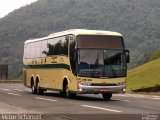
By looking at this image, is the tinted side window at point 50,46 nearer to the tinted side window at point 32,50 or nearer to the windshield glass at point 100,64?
the tinted side window at point 32,50

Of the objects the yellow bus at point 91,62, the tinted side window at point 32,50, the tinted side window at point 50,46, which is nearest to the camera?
the yellow bus at point 91,62

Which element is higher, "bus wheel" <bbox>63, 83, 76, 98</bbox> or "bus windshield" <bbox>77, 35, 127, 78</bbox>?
"bus windshield" <bbox>77, 35, 127, 78</bbox>

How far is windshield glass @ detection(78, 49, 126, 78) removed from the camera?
26.1m

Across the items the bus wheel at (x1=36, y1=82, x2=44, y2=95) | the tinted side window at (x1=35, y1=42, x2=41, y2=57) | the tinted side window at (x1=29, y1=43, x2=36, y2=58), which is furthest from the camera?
the tinted side window at (x1=29, y1=43, x2=36, y2=58)

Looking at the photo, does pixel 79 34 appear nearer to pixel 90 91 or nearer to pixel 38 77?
pixel 90 91

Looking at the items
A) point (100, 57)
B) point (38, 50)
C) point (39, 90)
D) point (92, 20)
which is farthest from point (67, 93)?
point (92, 20)

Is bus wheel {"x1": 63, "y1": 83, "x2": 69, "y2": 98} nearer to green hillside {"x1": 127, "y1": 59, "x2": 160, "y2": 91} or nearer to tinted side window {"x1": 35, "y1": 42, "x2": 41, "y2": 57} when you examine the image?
tinted side window {"x1": 35, "y1": 42, "x2": 41, "y2": 57}

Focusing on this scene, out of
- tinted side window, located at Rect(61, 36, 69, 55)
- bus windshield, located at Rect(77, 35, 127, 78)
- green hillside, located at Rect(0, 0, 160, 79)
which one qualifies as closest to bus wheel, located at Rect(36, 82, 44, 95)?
tinted side window, located at Rect(61, 36, 69, 55)

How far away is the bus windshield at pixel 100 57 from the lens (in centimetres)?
2614

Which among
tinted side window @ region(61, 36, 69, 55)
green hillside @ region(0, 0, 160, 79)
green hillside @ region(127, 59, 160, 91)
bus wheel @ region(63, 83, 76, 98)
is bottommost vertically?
bus wheel @ region(63, 83, 76, 98)

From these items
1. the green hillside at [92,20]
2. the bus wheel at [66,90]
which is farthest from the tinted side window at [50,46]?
the green hillside at [92,20]

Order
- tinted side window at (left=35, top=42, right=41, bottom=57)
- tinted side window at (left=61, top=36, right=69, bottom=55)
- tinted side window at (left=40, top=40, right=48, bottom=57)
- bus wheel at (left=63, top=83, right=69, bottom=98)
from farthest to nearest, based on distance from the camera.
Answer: tinted side window at (left=35, top=42, right=41, bottom=57) → tinted side window at (left=40, top=40, right=48, bottom=57) → bus wheel at (left=63, top=83, right=69, bottom=98) → tinted side window at (left=61, top=36, right=69, bottom=55)

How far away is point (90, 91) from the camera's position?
2603 cm

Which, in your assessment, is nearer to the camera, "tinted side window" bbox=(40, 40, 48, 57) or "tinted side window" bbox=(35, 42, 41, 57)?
"tinted side window" bbox=(40, 40, 48, 57)
